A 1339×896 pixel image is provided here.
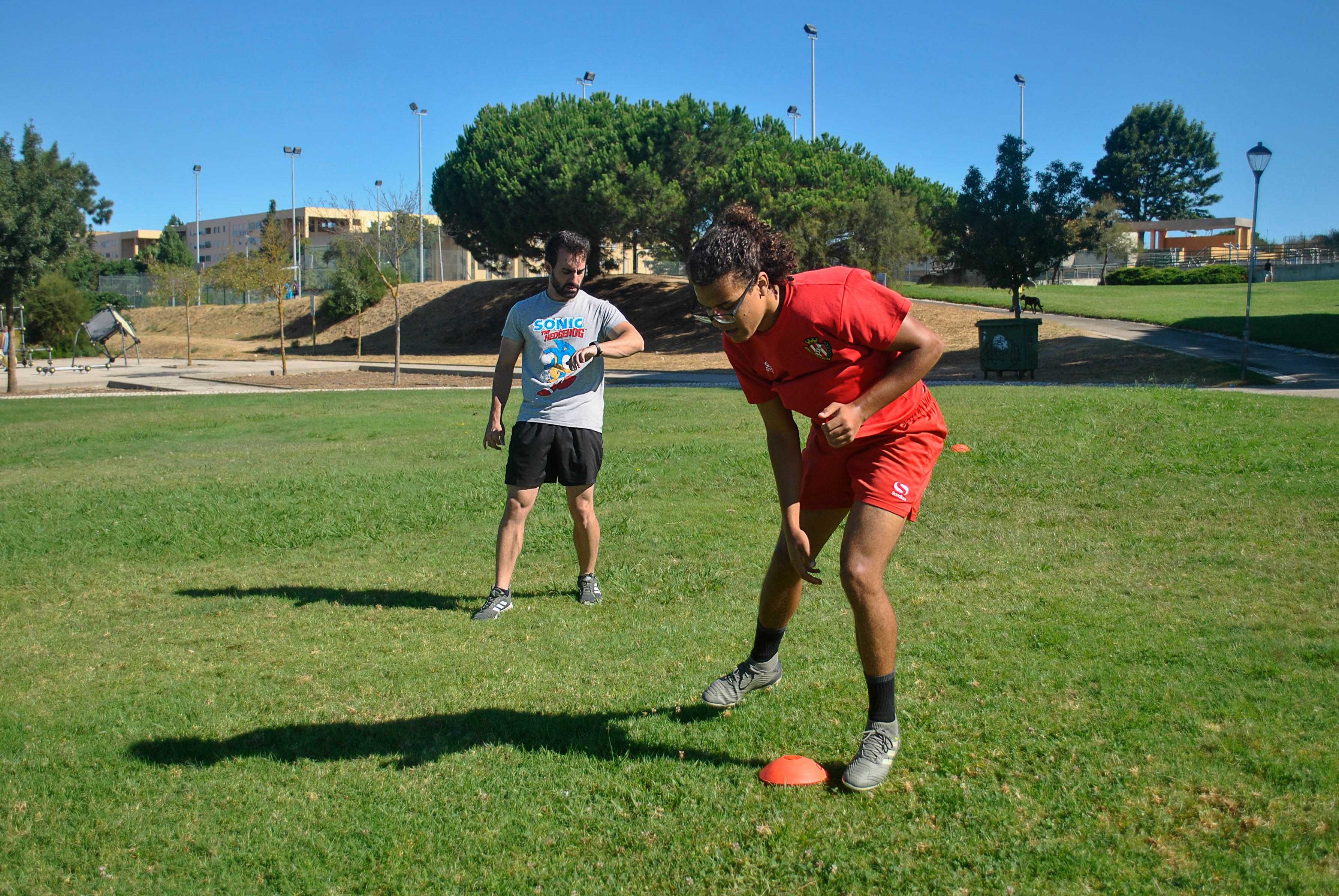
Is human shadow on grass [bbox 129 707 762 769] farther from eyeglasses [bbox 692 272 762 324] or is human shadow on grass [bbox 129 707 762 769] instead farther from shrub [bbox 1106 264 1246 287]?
shrub [bbox 1106 264 1246 287]

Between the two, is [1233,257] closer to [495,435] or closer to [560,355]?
[560,355]

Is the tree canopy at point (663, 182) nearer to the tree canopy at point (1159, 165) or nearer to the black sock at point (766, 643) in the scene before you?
the black sock at point (766, 643)

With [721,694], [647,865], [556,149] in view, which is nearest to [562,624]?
[721,694]

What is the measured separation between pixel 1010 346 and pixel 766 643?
19.5 meters

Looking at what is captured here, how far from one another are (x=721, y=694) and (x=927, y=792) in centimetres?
97

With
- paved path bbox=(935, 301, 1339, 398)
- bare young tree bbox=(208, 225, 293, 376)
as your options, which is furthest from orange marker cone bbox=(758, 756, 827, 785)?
bare young tree bbox=(208, 225, 293, 376)

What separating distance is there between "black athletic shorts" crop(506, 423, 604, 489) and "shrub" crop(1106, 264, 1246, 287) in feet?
178

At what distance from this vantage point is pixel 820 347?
3453mm

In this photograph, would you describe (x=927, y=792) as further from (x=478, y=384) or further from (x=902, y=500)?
(x=478, y=384)

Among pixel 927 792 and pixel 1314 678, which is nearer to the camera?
pixel 927 792

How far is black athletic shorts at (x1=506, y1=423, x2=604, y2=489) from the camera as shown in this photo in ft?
19.1

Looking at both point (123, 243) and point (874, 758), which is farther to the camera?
point (123, 243)

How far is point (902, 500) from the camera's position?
3.57 meters

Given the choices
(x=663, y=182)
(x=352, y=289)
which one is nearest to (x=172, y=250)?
(x=352, y=289)
